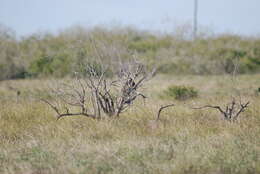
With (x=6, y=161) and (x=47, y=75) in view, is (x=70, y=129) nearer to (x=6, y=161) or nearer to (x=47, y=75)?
(x=6, y=161)

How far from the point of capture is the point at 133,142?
569 centimetres

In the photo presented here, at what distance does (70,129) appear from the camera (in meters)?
6.43

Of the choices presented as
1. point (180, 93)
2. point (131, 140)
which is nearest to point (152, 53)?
point (180, 93)

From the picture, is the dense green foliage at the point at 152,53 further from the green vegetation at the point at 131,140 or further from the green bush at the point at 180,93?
the green vegetation at the point at 131,140

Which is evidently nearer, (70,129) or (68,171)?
(68,171)

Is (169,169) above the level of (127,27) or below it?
below

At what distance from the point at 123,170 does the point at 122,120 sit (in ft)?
7.57

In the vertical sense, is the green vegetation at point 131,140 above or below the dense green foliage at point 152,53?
below

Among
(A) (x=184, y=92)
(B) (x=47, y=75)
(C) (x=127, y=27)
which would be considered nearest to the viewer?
(A) (x=184, y=92)

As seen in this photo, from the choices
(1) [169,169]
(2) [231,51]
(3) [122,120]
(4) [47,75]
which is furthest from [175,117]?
(2) [231,51]

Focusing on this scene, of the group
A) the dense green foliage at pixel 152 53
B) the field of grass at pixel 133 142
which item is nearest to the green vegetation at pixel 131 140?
the field of grass at pixel 133 142

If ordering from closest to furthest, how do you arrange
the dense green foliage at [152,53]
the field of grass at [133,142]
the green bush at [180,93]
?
the field of grass at [133,142] < the green bush at [180,93] < the dense green foliage at [152,53]

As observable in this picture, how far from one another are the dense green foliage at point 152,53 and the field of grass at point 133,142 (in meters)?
10.2

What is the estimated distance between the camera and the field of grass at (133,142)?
479 cm
